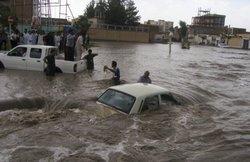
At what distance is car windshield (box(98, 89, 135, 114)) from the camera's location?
9.87 m

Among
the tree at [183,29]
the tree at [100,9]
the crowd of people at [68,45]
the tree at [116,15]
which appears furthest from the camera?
the tree at [183,29]

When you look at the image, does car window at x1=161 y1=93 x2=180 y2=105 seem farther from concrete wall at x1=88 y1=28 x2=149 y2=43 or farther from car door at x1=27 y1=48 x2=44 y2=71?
concrete wall at x1=88 y1=28 x2=149 y2=43

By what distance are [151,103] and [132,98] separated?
65 cm

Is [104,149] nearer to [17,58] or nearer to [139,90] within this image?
[139,90]

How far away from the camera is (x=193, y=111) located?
1238 centimetres

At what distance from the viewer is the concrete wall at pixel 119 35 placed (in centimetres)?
7284

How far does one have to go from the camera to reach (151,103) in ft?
33.9

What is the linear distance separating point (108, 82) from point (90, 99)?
4108mm

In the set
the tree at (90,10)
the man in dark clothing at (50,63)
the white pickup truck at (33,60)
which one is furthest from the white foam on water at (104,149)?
the tree at (90,10)

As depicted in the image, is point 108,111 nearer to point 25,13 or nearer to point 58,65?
point 58,65

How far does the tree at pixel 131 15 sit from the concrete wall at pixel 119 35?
940 cm

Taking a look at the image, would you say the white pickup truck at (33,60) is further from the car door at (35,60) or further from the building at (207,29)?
the building at (207,29)

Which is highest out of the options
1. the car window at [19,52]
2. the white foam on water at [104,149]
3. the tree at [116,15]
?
the tree at [116,15]

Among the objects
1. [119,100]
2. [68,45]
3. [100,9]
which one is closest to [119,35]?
[100,9]
